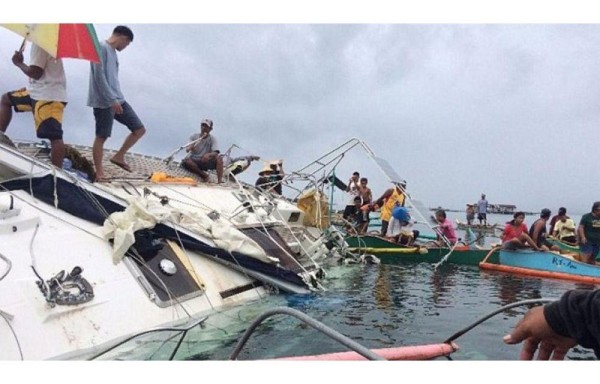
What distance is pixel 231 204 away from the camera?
9.28m

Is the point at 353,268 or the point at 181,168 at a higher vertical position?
the point at 181,168

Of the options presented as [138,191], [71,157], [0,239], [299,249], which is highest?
[71,157]

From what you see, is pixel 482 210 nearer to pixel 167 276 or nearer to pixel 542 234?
pixel 542 234

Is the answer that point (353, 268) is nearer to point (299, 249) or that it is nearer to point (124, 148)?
point (299, 249)

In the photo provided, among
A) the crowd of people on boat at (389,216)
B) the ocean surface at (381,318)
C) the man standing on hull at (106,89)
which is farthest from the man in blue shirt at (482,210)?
the man standing on hull at (106,89)

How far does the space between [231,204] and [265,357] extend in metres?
5.13

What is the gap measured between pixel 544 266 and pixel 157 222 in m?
9.61

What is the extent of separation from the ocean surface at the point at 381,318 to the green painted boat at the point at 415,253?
1774mm

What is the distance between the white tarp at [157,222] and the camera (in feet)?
17.4

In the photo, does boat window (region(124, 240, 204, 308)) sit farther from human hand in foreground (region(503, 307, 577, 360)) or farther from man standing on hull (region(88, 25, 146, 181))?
human hand in foreground (region(503, 307, 577, 360))

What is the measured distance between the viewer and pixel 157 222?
5.97 metres

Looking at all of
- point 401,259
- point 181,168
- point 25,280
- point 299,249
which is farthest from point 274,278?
point 401,259

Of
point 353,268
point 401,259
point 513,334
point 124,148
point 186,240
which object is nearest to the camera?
point 513,334

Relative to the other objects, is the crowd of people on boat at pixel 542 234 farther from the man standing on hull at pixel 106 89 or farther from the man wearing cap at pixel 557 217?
the man standing on hull at pixel 106 89
